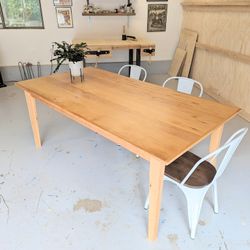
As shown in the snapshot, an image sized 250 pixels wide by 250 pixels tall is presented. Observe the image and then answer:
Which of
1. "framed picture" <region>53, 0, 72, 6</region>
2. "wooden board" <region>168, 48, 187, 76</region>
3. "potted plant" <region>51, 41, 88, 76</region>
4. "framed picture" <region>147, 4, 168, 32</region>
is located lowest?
"wooden board" <region>168, 48, 187, 76</region>

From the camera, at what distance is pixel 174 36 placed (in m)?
5.19

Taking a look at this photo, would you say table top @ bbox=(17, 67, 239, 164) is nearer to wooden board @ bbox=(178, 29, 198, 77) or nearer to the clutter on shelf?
the clutter on shelf

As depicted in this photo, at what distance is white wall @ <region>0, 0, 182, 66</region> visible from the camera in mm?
4566

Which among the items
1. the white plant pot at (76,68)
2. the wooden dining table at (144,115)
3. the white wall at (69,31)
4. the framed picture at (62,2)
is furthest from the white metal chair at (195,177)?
the framed picture at (62,2)

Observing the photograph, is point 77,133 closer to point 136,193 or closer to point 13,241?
point 136,193

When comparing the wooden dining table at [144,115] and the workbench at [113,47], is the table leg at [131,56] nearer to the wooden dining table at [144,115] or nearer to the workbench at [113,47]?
the workbench at [113,47]

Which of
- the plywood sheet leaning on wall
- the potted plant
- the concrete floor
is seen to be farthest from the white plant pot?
the plywood sheet leaning on wall

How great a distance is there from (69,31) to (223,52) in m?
2.96

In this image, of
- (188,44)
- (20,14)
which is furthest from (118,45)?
(20,14)

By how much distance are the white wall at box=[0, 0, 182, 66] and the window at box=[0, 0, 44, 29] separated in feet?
0.33

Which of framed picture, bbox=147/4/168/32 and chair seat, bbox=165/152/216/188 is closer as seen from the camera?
chair seat, bbox=165/152/216/188

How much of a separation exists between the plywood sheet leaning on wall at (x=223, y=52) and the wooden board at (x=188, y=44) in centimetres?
10

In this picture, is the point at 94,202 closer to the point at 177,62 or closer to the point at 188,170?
the point at 188,170

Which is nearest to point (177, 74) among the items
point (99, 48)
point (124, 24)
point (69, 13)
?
point (124, 24)
